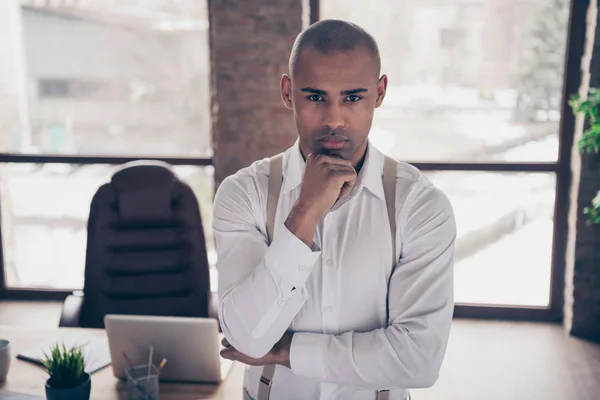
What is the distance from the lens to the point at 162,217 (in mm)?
2346

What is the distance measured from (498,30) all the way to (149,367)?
9.28 feet

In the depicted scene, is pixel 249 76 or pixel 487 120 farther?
pixel 487 120

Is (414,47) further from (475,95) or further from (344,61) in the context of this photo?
(344,61)

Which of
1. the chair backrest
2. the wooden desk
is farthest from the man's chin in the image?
the chair backrest

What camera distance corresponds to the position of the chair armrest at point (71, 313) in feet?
6.97

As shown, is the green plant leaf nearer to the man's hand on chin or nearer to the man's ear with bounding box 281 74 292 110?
the man's hand on chin

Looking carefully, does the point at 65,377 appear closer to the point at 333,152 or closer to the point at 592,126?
the point at 333,152

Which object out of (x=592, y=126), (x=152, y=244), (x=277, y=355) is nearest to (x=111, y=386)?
(x=277, y=355)

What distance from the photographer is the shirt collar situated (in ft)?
4.39

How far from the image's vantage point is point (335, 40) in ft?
4.08

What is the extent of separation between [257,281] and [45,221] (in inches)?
128

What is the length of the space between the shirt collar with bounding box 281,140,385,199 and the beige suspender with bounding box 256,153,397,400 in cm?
1

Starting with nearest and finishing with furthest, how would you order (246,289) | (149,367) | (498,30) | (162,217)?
1. (246,289)
2. (149,367)
3. (162,217)
4. (498,30)

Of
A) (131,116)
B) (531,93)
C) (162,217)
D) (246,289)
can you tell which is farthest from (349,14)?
(246,289)
